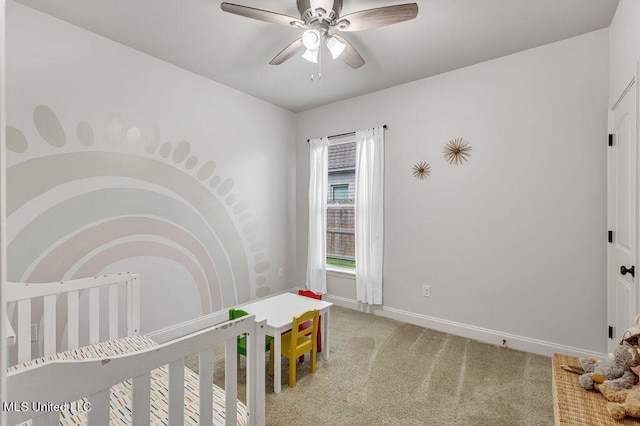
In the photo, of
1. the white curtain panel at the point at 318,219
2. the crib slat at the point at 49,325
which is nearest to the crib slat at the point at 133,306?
the crib slat at the point at 49,325

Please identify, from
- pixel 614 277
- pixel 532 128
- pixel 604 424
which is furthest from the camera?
pixel 532 128

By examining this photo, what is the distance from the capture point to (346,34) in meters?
2.28

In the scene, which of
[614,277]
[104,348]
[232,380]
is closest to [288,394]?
[232,380]

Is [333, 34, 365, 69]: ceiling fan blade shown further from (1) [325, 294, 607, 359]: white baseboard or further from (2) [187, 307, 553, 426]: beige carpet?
(1) [325, 294, 607, 359]: white baseboard

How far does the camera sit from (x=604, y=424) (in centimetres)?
106

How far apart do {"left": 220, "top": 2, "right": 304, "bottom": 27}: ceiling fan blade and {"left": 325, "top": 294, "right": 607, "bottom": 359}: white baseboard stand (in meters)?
2.88

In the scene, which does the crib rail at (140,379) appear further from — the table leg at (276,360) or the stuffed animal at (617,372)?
the stuffed animal at (617,372)

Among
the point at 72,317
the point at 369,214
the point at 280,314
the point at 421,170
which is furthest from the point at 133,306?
the point at 421,170

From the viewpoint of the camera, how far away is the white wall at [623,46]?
1640mm

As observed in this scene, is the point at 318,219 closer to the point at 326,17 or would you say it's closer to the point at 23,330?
the point at 326,17

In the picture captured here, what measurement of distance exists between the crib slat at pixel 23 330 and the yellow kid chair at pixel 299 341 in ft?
4.55

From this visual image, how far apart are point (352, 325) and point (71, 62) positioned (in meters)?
3.30

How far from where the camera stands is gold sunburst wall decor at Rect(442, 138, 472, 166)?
2824 mm

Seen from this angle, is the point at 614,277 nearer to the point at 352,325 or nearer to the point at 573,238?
the point at 573,238
